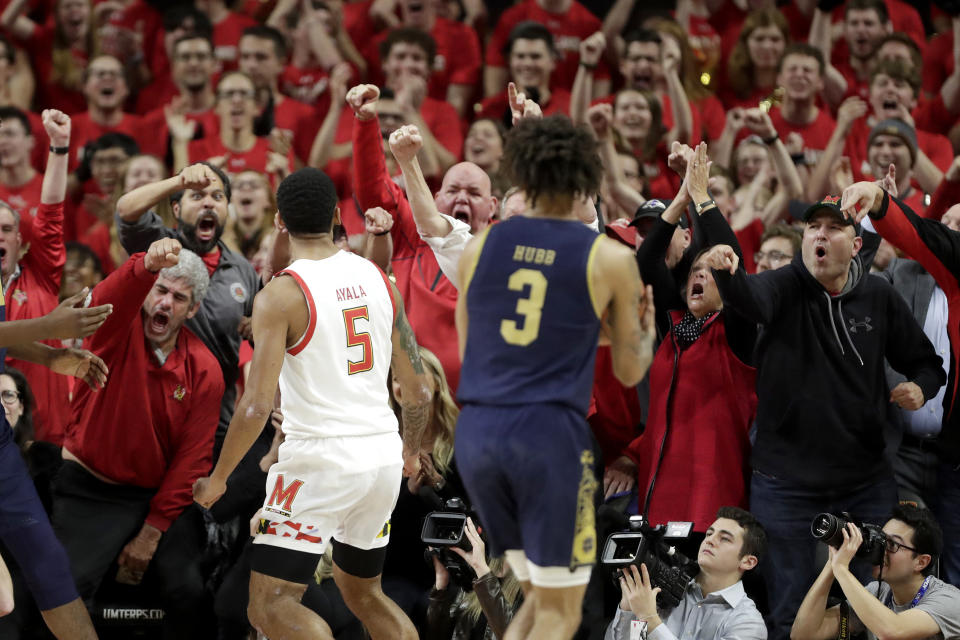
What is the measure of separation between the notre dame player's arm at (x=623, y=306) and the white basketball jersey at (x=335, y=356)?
108 cm

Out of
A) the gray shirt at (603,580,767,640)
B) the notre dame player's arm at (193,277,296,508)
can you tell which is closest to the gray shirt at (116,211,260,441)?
the notre dame player's arm at (193,277,296,508)

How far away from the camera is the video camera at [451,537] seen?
5441 millimetres

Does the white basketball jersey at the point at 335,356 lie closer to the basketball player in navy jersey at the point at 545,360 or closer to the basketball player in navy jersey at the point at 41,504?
the basketball player in navy jersey at the point at 545,360

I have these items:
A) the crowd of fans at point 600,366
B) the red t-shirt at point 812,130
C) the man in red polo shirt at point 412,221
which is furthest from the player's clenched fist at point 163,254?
the red t-shirt at point 812,130

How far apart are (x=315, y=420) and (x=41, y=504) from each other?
168 cm

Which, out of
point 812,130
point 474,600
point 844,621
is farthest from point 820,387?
point 812,130

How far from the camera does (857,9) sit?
31.8 ft

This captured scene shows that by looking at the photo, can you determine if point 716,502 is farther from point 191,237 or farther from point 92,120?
point 92,120

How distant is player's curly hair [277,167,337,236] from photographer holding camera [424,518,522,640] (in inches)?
62.6

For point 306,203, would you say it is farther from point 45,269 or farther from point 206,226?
point 45,269

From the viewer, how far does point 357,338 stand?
192 inches

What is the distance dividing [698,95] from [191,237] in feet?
14.8

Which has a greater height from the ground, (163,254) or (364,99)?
(364,99)

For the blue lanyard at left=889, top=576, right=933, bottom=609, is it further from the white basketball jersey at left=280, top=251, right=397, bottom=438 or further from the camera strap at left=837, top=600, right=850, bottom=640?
the white basketball jersey at left=280, top=251, right=397, bottom=438
